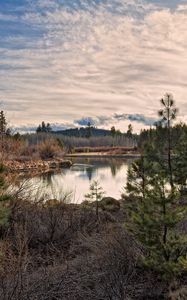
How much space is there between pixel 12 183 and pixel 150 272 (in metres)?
7.02

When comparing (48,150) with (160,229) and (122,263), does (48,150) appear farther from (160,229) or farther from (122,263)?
(160,229)

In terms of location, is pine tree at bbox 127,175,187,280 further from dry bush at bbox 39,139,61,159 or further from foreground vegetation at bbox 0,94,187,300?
dry bush at bbox 39,139,61,159

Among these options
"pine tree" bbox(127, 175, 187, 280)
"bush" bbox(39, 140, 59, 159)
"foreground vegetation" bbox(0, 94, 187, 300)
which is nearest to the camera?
"foreground vegetation" bbox(0, 94, 187, 300)

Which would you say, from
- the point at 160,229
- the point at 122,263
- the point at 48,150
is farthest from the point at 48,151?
the point at 160,229

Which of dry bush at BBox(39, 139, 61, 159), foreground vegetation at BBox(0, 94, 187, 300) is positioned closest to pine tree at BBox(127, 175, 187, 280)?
foreground vegetation at BBox(0, 94, 187, 300)

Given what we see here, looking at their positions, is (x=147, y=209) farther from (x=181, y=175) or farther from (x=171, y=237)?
(x=181, y=175)

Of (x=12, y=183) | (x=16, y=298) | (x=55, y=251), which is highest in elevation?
(x=12, y=183)

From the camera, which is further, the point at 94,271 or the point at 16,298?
the point at 94,271

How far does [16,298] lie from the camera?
5.91 meters

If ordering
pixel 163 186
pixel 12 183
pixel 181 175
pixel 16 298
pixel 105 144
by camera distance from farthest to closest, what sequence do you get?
pixel 105 144, pixel 181 175, pixel 12 183, pixel 163 186, pixel 16 298

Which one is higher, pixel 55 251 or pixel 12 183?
pixel 12 183

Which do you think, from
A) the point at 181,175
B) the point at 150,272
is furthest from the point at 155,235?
the point at 181,175

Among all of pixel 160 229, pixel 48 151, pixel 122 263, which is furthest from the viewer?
pixel 48 151

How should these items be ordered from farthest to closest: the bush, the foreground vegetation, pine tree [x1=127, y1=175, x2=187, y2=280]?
the bush, pine tree [x1=127, y1=175, x2=187, y2=280], the foreground vegetation
